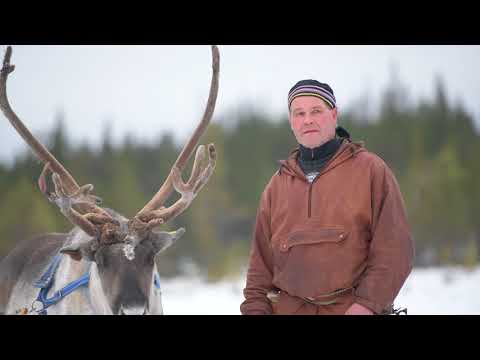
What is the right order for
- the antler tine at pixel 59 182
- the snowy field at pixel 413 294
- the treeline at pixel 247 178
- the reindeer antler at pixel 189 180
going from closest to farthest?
the antler tine at pixel 59 182
the reindeer antler at pixel 189 180
the snowy field at pixel 413 294
the treeline at pixel 247 178

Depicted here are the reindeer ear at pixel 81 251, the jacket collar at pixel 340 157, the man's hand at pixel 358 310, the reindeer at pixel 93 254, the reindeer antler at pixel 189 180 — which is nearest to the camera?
the man's hand at pixel 358 310

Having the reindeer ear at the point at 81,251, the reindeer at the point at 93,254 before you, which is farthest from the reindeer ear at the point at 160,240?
the reindeer ear at the point at 81,251

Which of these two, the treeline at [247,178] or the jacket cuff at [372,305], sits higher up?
the treeline at [247,178]

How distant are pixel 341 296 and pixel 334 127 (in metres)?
0.74

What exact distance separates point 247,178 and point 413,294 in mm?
6058

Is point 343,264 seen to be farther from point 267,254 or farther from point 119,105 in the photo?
point 119,105

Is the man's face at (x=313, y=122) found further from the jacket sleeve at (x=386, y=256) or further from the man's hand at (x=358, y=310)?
the man's hand at (x=358, y=310)

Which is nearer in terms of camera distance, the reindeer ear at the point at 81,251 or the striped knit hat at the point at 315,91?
the striped knit hat at the point at 315,91

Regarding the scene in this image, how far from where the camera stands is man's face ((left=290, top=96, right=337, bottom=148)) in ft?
7.77

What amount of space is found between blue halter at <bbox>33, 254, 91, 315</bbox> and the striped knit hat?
1583mm

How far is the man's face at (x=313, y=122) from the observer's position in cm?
237

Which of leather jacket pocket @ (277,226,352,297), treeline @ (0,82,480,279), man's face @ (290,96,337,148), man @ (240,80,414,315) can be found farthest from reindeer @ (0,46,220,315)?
treeline @ (0,82,480,279)
